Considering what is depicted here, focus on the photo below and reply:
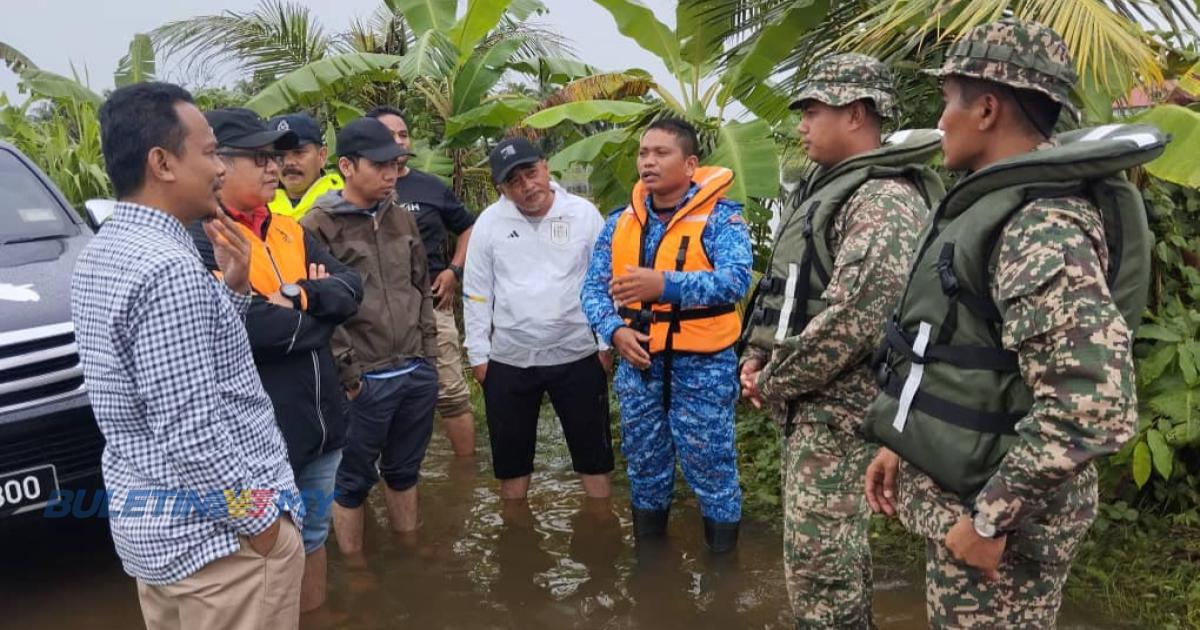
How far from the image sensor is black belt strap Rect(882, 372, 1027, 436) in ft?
6.86

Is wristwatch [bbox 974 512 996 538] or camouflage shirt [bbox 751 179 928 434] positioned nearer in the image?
wristwatch [bbox 974 512 996 538]

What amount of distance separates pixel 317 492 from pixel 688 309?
175 cm

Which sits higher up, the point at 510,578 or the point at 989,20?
the point at 989,20

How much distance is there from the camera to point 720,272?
397 centimetres

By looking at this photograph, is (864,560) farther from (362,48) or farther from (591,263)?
(362,48)

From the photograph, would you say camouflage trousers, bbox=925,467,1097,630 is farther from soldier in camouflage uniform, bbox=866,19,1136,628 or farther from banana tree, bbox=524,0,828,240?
banana tree, bbox=524,0,828,240

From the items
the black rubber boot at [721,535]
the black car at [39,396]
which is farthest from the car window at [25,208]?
the black rubber boot at [721,535]

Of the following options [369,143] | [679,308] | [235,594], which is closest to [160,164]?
[235,594]

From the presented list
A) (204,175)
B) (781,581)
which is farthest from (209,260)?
(781,581)

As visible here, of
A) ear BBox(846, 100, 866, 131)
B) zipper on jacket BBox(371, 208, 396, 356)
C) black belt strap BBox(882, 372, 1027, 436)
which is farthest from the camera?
zipper on jacket BBox(371, 208, 396, 356)

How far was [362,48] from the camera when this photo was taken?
1135 centimetres

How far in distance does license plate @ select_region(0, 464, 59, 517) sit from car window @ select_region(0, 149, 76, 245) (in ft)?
4.70

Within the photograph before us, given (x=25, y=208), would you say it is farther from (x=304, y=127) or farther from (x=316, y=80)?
(x=316, y=80)

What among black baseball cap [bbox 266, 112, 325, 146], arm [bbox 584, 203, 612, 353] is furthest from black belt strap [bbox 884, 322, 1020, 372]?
black baseball cap [bbox 266, 112, 325, 146]
